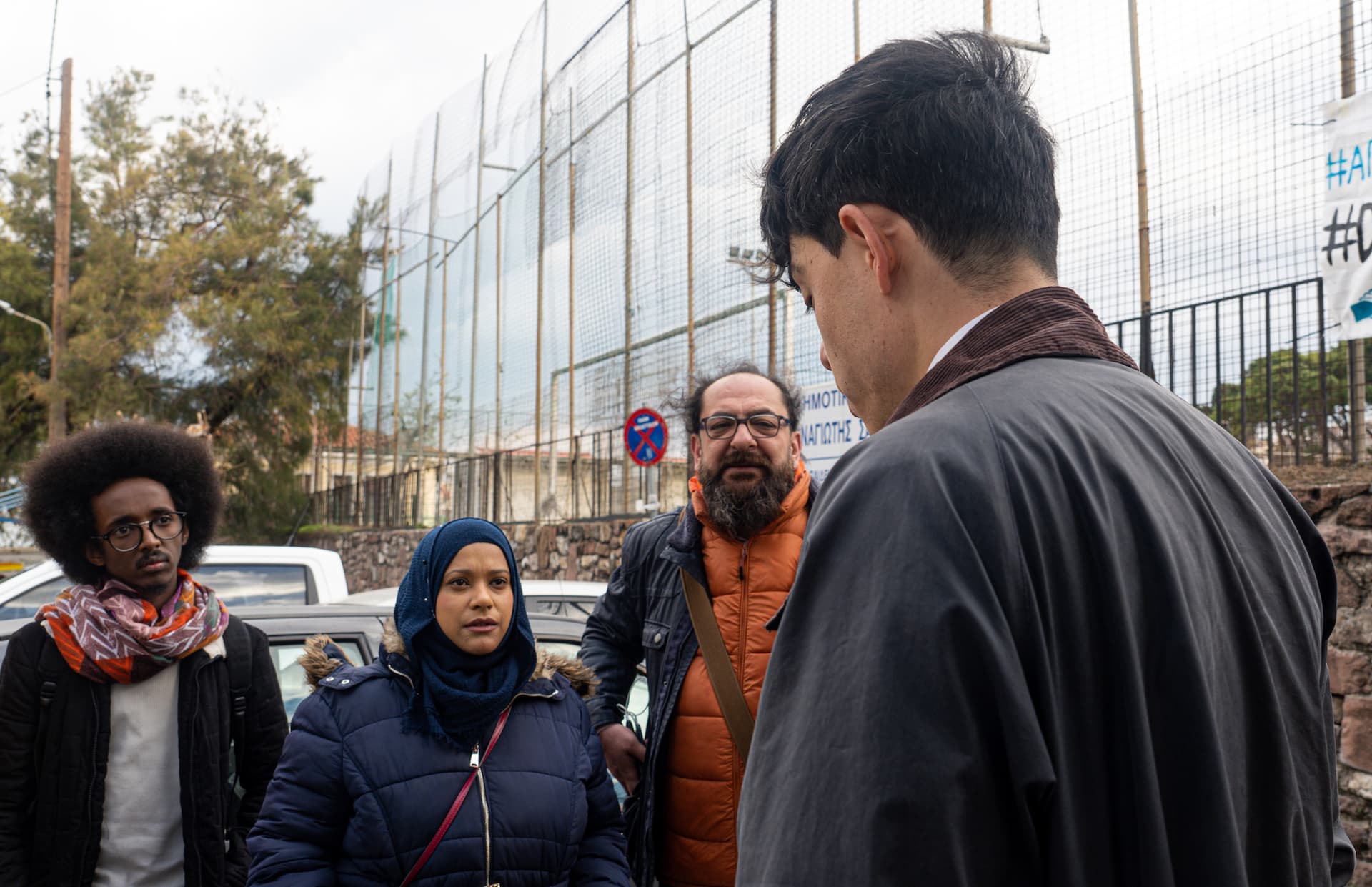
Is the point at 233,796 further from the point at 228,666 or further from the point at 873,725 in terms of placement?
the point at 873,725

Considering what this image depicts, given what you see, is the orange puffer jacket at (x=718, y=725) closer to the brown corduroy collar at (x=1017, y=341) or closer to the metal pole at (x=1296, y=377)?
the brown corduroy collar at (x=1017, y=341)

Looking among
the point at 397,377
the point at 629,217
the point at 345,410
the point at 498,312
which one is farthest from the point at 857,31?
the point at 345,410

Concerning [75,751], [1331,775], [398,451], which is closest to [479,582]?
[75,751]

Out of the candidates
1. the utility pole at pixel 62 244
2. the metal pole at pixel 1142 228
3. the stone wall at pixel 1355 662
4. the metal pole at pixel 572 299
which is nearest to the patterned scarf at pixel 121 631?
the stone wall at pixel 1355 662

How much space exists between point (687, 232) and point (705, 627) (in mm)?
7761

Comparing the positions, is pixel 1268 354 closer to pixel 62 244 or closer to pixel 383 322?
pixel 62 244

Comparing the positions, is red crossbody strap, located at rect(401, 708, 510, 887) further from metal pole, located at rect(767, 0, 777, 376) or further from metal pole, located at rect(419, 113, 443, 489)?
metal pole, located at rect(419, 113, 443, 489)

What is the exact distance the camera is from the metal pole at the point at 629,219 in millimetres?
11609

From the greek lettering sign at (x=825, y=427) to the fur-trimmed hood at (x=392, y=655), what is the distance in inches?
193

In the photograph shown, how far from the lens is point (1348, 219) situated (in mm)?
4930

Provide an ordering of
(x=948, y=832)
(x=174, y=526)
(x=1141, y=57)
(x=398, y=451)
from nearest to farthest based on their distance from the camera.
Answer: (x=948, y=832), (x=174, y=526), (x=1141, y=57), (x=398, y=451)

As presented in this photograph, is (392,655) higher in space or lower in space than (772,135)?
lower

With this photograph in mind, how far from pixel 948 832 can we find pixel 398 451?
2024 centimetres

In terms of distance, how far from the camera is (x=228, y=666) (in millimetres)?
3160
